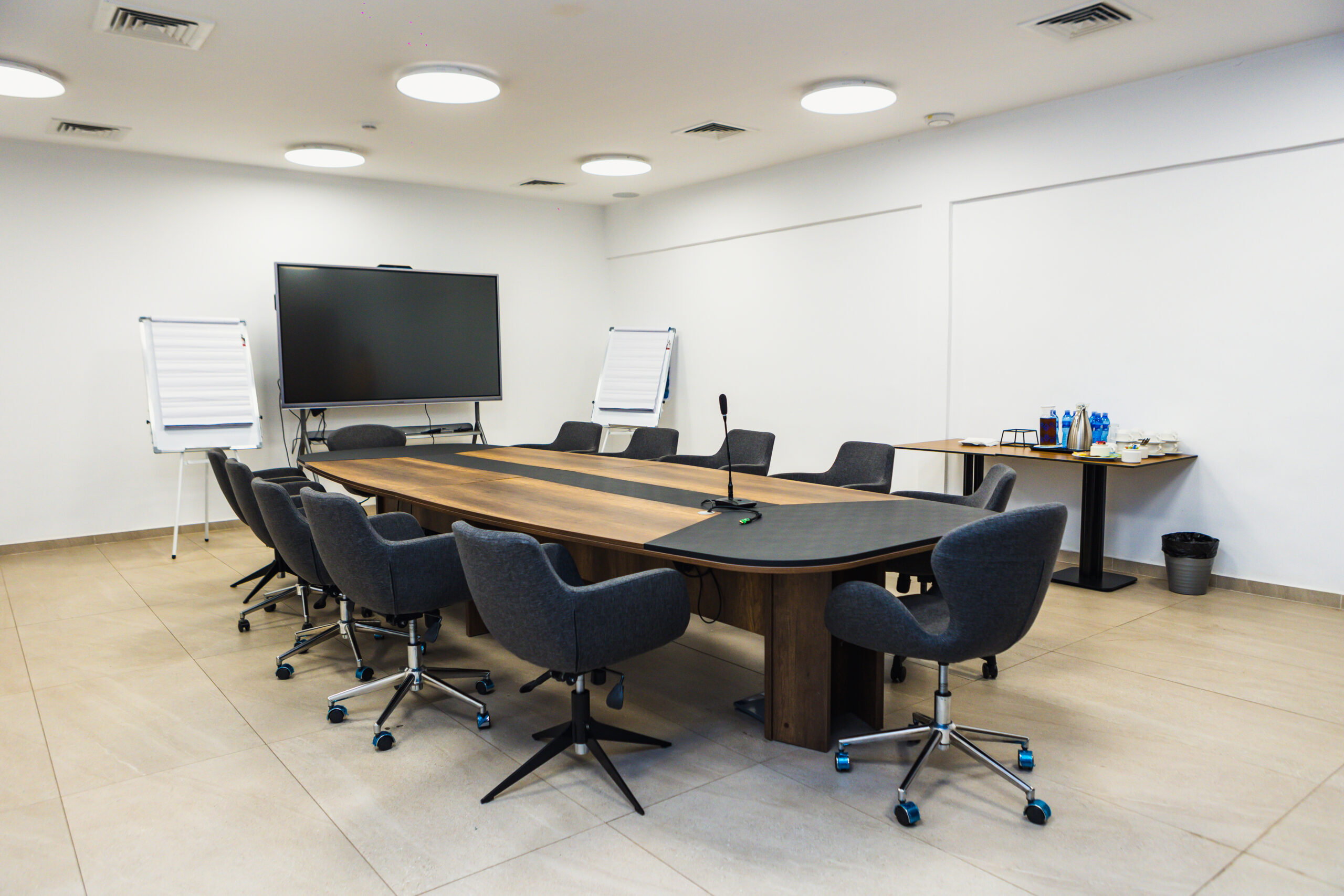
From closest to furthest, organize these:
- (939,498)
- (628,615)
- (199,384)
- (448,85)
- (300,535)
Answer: (628,615), (300,535), (939,498), (448,85), (199,384)

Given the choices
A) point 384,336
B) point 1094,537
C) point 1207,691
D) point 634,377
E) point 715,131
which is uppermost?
point 715,131

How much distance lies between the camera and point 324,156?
21.7ft

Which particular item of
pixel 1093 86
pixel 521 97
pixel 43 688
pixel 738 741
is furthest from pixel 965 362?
pixel 43 688

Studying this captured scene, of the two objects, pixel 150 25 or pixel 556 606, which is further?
pixel 150 25

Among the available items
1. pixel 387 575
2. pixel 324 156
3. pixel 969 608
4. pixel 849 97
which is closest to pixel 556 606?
pixel 387 575

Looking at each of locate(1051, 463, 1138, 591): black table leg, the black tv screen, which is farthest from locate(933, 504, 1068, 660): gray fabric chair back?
Answer: the black tv screen

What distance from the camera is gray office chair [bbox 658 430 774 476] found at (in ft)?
17.3

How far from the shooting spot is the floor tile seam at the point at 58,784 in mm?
2336

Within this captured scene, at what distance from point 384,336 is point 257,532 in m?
3.32

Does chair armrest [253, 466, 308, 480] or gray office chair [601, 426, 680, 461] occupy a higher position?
gray office chair [601, 426, 680, 461]

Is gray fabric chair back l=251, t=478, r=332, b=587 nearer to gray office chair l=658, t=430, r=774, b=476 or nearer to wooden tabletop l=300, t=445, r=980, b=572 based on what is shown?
wooden tabletop l=300, t=445, r=980, b=572

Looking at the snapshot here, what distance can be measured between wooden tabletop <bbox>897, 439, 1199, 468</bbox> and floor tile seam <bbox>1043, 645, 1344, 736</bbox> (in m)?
1.24

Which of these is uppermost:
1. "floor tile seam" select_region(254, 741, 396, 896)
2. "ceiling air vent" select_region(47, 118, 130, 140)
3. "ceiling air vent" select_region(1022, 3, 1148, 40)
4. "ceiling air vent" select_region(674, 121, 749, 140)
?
"ceiling air vent" select_region(47, 118, 130, 140)

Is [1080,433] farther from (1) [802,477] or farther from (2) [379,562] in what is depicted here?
(2) [379,562]
